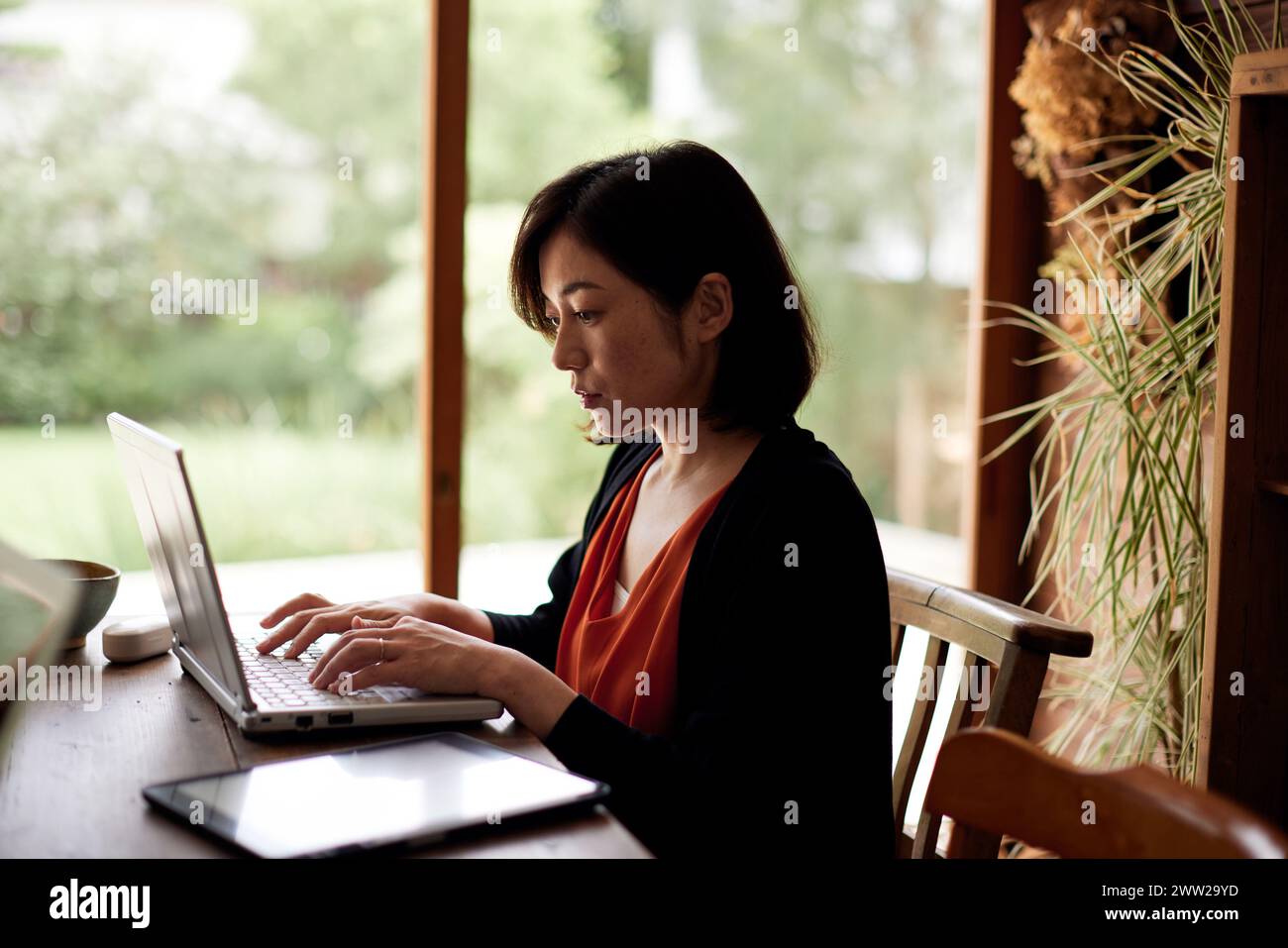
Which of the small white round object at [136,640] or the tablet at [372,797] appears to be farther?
the small white round object at [136,640]

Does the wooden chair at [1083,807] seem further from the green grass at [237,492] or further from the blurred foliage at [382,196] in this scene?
the green grass at [237,492]

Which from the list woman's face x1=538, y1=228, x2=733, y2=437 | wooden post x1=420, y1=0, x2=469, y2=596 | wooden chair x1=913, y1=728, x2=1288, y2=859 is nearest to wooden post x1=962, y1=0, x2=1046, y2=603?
wooden post x1=420, y1=0, x2=469, y2=596

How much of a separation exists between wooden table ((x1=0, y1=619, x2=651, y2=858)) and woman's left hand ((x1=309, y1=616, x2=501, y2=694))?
48 mm

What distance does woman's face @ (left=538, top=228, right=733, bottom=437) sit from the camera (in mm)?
1499

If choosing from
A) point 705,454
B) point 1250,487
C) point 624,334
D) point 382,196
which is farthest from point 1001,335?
point 624,334

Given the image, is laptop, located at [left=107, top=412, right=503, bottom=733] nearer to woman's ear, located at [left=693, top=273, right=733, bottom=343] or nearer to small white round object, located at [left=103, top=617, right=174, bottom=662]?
small white round object, located at [left=103, top=617, right=174, bottom=662]

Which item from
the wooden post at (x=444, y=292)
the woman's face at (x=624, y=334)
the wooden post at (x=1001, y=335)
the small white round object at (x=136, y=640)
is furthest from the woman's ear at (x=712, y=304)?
the wooden post at (x=1001, y=335)

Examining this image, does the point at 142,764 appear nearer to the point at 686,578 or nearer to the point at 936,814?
the point at 686,578

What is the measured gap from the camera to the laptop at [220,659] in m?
1.12

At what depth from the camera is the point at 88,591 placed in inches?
57.9

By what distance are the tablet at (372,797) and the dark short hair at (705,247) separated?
0.64m

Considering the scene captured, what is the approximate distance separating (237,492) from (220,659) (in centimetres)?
145

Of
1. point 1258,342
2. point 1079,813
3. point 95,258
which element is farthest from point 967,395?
point 1079,813
